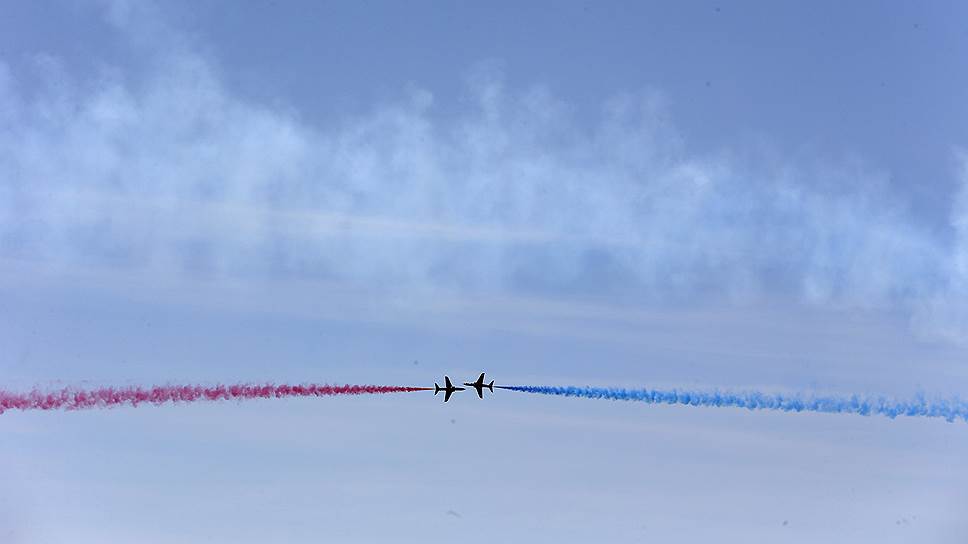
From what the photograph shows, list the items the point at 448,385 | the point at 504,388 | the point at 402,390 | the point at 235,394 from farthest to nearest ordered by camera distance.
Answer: the point at 448,385 → the point at 504,388 → the point at 402,390 → the point at 235,394

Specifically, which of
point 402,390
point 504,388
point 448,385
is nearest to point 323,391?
point 402,390

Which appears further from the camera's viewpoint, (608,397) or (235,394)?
(608,397)

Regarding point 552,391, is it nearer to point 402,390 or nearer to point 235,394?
point 402,390

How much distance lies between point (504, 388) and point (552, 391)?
5.51 m

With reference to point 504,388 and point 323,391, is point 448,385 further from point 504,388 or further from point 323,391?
point 323,391

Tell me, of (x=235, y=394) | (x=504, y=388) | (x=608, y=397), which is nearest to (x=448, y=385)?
(x=504, y=388)

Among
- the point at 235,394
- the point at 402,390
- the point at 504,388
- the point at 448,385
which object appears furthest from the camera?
the point at 448,385

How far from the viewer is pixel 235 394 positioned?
283 ft

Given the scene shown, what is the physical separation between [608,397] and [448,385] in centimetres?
2088

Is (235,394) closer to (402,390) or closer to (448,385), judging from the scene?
(402,390)

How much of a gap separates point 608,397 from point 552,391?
381 cm

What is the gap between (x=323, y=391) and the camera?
89.9 meters

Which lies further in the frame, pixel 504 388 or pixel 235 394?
pixel 504 388

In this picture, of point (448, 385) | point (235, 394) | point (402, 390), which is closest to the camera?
point (235, 394)
